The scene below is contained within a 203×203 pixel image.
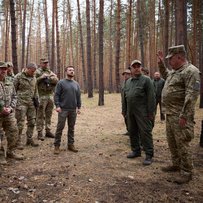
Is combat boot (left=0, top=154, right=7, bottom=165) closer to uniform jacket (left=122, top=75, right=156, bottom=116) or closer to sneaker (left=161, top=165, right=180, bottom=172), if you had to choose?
uniform jacket (left=122, top=75, right=156, bottom=116)

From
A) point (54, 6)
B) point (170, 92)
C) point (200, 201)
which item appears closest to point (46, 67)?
point (170, 92)

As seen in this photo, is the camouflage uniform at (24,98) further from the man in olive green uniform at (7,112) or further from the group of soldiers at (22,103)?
the man in olive green uniform at (7,112)

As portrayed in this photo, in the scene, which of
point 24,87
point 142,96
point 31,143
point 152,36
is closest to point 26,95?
point 24,87

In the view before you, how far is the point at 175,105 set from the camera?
5309 mm

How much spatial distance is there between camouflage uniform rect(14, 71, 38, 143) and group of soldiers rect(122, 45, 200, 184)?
10.4ft

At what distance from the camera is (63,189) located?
4984 mm

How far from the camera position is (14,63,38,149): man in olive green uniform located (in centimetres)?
770

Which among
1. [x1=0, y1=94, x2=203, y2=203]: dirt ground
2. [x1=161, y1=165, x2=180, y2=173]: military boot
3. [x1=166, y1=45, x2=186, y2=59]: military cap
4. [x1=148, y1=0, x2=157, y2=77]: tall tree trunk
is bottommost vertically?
[x1=0, y1=94, x2=203, y2=203]: dirt ground

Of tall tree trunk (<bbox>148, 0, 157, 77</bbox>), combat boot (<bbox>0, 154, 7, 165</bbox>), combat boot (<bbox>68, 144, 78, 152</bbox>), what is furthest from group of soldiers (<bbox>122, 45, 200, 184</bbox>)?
tall tree trunk (<bbox>148, 0, 157, 77</bbox>)

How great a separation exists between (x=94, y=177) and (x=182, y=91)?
2532mm

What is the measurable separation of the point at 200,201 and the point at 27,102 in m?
5.35

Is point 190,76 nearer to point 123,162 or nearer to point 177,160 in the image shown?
point 177,160

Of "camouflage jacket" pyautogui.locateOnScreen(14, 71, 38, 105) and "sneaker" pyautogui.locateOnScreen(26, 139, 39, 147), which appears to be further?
"sneaker" pyautogui.locateOnScreen(26, 139, 39, 147)

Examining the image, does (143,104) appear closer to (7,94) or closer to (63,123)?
(63,123)
